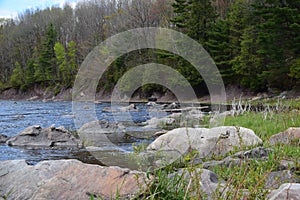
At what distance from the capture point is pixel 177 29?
4138 centimetres

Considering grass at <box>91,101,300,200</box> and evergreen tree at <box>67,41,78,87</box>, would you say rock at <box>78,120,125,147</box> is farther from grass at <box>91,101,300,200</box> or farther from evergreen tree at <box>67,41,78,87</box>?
evergreen tree at <box>67,41,78,87</box>

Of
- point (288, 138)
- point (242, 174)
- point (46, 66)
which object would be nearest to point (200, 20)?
point (288, 138)

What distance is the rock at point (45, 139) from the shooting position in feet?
31.9

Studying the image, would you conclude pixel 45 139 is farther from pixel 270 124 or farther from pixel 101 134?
pixel 270 124

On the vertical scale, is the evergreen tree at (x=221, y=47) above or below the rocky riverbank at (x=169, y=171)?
above

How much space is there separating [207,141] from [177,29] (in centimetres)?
3496

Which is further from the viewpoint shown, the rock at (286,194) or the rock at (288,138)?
the rock at (288,138)

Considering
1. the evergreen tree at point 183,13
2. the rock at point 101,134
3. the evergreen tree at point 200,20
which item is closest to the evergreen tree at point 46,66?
the evergreen tree at point 183,13

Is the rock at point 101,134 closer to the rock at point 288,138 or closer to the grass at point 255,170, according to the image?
the grass at point 255,170

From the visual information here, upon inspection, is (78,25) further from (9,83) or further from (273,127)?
(273,127)

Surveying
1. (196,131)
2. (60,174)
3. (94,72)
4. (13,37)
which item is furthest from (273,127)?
(13,37)

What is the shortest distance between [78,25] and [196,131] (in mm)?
67589

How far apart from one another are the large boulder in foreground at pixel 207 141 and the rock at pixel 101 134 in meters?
2.30

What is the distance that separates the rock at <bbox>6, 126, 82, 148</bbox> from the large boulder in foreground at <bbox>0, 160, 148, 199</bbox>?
5.27 meters
